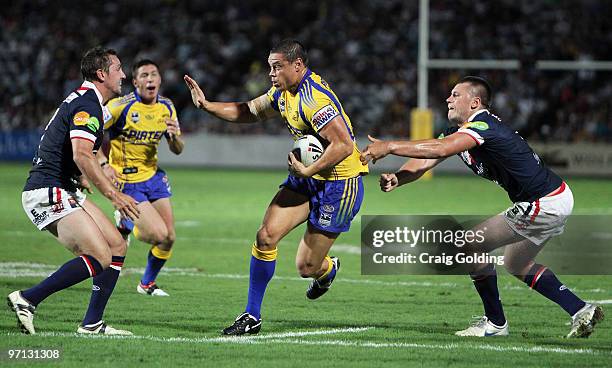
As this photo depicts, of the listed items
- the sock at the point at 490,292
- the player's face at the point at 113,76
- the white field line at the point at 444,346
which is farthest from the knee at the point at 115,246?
the sock at the point at 490,292

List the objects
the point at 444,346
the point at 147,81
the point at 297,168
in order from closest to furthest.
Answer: the point at 444,346
the point at 297,168
the point at 147,81

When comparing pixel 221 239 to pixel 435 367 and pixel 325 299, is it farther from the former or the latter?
pixel 435 367

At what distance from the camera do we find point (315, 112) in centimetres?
862

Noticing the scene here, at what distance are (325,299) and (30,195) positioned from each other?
132 inches

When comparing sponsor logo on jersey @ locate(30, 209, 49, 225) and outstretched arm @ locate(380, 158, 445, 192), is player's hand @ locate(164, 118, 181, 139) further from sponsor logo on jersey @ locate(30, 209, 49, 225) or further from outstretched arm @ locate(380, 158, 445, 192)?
outstretched arm @ locate(380, 158, 445, 192)

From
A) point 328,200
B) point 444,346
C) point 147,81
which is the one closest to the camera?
point 444,346

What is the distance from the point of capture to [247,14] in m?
37.1

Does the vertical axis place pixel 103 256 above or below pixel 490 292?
above

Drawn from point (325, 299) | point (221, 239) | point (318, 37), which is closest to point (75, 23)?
point (318, 37)

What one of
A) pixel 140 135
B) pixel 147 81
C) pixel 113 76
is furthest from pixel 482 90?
pixel 140 135

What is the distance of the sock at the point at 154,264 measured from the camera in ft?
35.7

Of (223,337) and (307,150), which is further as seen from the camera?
(307,150)

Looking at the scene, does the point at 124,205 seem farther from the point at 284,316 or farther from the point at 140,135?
the point at 140,135

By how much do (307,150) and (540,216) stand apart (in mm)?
1926
